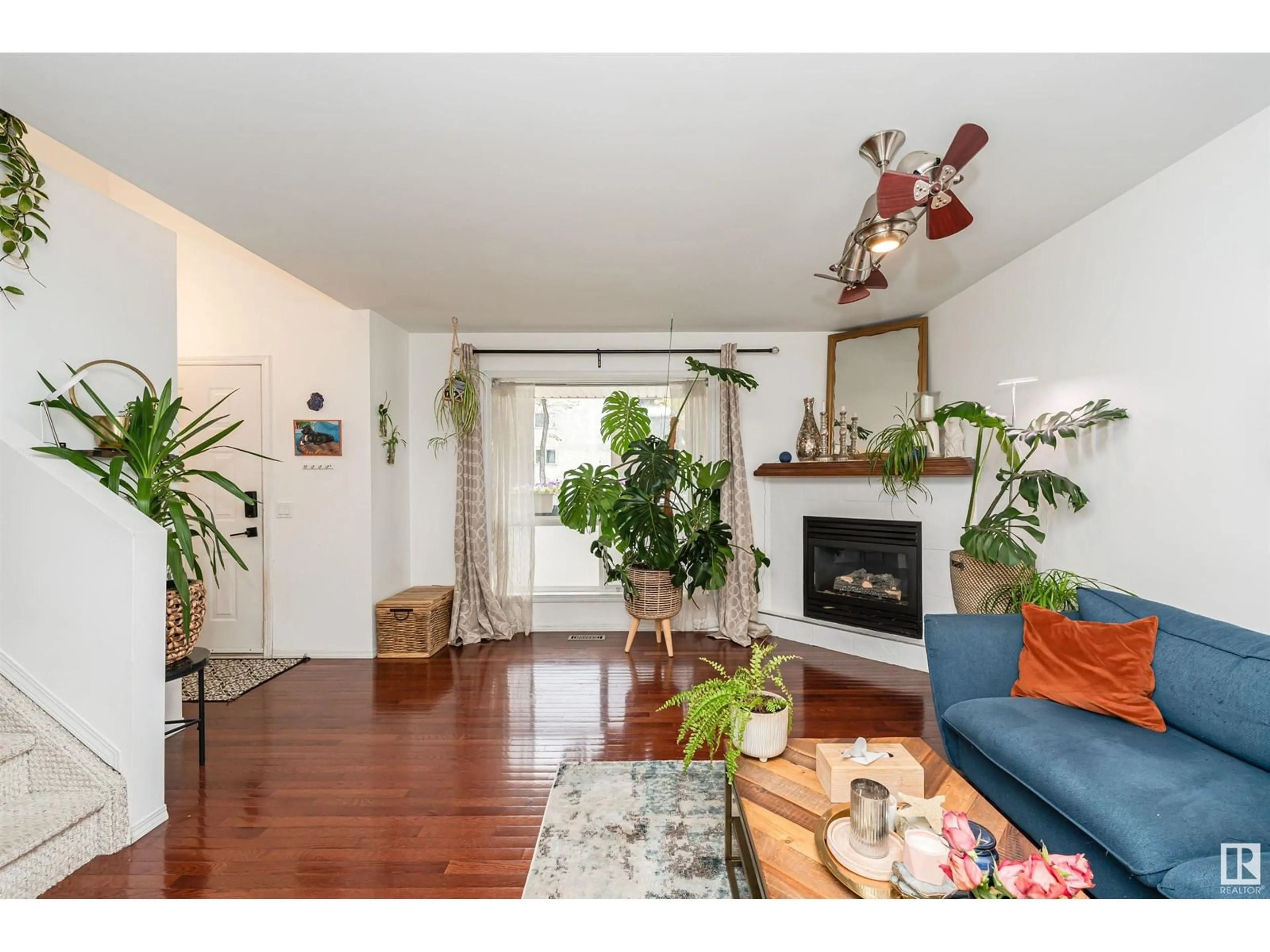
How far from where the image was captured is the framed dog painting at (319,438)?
13.2 ft

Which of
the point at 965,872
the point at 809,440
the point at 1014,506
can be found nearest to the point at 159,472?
the point at 965,872

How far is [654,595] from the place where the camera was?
13.3ft

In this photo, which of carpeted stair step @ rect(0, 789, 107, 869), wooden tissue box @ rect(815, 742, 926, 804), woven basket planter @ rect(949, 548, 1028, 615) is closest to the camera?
wooden tissue box @ rect(815, 742, 926, 804)

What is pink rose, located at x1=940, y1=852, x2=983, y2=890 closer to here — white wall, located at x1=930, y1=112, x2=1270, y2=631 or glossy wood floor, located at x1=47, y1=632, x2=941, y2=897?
glossy wood floor, located at x1=47, y1=632, x2=941, y2=897

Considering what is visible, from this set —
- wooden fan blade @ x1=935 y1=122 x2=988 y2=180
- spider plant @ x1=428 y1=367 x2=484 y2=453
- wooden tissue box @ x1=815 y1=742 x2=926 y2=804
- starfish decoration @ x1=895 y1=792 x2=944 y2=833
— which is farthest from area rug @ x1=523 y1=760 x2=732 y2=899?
spider plant @ x1=428 y1=367 x2=484 y2=453

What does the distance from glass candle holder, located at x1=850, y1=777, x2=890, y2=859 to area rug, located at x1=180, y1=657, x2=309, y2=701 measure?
3324mm

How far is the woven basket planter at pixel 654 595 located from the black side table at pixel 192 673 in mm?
2471

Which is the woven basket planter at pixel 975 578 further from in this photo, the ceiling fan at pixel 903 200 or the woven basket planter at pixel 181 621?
the woven basket planter at pixel 181 621

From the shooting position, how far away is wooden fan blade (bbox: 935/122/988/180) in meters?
1.57

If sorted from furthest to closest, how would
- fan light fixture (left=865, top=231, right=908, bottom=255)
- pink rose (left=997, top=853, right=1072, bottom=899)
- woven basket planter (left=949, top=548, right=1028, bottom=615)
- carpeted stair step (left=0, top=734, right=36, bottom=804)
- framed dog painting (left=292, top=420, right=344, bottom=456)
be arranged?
1. framed dog painting (left=292, top=420, right=344, bottom=456)
2. woven basket planter (left=949, top=548, right=1028, bottom=615)
3. fan light fixture (left=865, top=231, right=908, bottom=255)
4. carpeted stair step (left=0, top=734, right=36, bottom=804)
5. pink rose (left=997, top=853, right=1072, bottom=899)

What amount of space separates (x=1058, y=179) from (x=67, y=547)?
13.0 ft

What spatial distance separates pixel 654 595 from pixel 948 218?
289cm

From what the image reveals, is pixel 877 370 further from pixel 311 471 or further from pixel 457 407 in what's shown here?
pixel 311 471
